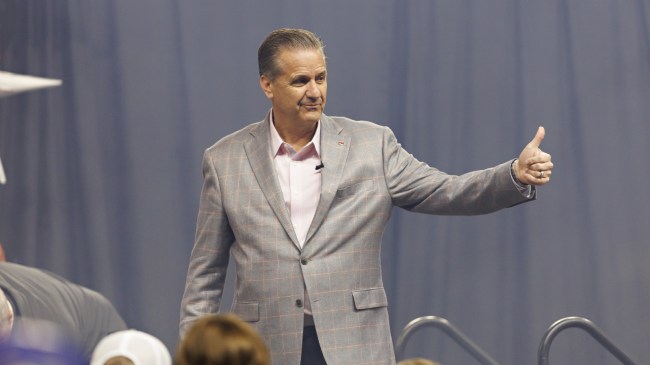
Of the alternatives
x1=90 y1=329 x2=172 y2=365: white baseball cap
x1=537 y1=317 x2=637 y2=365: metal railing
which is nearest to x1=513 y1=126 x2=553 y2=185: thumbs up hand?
x1=90 y1=329 x2=172 y2=365: white baseball cap

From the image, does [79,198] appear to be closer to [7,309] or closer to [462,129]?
[462,129]

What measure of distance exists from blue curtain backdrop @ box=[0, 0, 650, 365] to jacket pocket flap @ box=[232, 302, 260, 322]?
1993 mm

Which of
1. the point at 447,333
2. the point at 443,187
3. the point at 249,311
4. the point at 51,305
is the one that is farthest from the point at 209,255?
the point at 447,333

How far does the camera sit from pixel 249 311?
3072 millimetres

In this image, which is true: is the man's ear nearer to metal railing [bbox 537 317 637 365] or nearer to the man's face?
the man's face

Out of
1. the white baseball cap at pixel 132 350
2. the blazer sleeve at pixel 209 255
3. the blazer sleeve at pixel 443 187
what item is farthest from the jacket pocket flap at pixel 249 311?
the white baseball cap at pixel 132 350

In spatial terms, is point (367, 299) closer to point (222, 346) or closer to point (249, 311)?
point (249, 311)

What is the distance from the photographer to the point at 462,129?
5062mm

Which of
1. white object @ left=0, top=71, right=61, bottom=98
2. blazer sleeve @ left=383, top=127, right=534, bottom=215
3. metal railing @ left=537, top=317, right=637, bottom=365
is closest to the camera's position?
white object @ left=0, top=71, right=61, bottom=98

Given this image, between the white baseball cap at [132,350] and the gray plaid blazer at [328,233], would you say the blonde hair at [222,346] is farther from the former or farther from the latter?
the gray plaid blazer at [328,233]

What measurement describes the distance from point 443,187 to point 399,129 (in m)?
1.99

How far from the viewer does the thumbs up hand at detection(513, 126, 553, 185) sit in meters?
2.80

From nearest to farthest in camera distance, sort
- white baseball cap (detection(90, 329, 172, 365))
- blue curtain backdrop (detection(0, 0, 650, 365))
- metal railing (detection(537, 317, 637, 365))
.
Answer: white baseball cap (detection(90, 329, 172, 365)) → metal railing (detection(537, 317, 637, 365)) → blue curtain backdrop (detection(0, 0, 650, 365))

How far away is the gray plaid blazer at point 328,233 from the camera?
2988 mm
